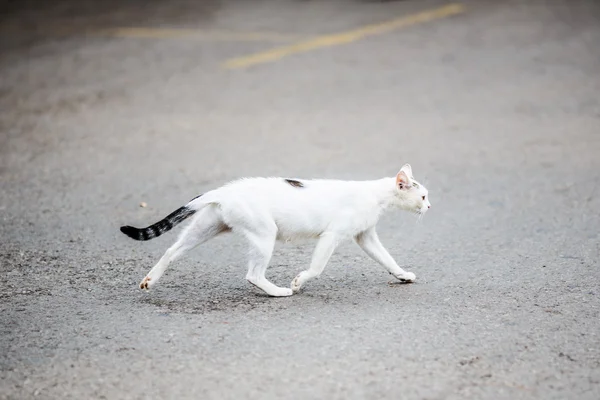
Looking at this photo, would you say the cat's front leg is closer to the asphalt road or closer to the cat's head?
the asphalt road

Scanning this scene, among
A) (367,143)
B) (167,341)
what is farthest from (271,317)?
(367,143)

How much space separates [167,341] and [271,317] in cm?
63

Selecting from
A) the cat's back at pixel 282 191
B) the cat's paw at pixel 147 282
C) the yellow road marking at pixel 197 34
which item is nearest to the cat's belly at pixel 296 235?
the cat's back at pixel 282 191

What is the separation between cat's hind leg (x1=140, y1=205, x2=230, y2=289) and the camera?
519cm

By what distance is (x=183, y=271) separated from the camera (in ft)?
18.9

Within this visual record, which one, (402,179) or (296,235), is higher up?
(402,179)

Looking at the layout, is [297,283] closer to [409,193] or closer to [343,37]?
[409,193]

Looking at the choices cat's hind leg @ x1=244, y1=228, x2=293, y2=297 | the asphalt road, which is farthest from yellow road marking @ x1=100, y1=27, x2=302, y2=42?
cat's hind leg @ x1=244, y1=228, x2=293, y2=297

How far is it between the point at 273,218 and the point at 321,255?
0.35m

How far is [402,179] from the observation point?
538 centimetres

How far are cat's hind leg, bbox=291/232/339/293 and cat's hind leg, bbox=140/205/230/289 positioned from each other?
562 millimetres

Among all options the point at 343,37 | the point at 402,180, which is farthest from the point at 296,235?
the point at 343,37

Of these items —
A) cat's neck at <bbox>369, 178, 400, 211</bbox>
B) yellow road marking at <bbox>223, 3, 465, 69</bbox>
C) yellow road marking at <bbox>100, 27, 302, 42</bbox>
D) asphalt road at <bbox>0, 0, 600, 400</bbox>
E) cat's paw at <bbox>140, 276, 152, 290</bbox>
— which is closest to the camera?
asphalt road at <bbox>0, 0, 600, 400</bbox>

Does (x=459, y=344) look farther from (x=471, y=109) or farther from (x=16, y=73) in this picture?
(x=16, y=73)
